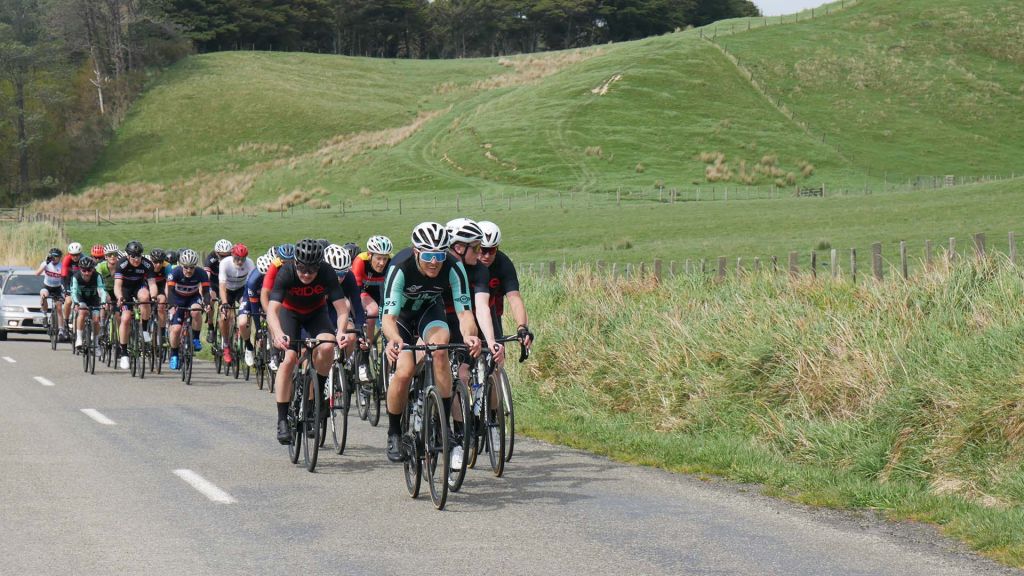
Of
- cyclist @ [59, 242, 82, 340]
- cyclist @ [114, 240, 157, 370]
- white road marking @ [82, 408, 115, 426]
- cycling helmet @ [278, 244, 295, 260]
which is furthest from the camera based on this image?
cyclist @ [59, 242, 82, 340]

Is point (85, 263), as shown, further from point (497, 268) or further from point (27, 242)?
point (27, 242)

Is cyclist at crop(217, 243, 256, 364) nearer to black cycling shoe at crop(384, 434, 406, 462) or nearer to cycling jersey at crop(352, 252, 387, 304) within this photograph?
cycling jersey at crop(352, 252, 387, 304)

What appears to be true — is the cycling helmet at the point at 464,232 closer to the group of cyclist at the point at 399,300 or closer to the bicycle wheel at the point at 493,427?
the group of cyclist at the point at 399,300

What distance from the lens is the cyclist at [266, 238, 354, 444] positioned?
1109 cm

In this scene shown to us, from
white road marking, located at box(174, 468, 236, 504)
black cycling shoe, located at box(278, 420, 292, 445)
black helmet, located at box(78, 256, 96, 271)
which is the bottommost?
white road marking, located at box(174, 468, 236, 504)

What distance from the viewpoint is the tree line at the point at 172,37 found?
107 m

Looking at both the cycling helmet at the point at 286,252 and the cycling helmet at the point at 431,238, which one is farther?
the cycling helmet at the point at 286,252

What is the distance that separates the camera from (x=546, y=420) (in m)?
14.4

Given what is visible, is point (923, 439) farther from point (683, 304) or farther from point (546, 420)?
point (683, 304)

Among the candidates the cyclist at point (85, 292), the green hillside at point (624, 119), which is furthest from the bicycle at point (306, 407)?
the green hillside at point (624, 119)

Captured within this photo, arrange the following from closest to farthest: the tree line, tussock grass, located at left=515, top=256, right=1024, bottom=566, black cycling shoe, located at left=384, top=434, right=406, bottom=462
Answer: tussock grass, located at left=515, top=256, right=1024, bottom=566 < black cycling shoe, located at left=384, top=434, right=406, bottom=462 < the tree line

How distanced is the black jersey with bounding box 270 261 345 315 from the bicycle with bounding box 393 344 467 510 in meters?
1.97

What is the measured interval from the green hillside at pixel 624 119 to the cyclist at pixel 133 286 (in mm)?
53820

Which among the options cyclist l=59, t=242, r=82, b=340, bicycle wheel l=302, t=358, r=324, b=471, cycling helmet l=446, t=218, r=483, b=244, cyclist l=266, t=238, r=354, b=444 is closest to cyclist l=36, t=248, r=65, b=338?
cyclist l=59, t=242, r=82, b=340
